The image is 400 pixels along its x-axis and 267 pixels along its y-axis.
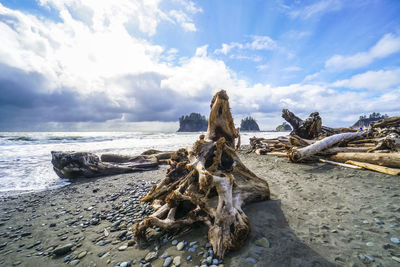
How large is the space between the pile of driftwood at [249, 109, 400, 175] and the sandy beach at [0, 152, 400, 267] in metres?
0.84

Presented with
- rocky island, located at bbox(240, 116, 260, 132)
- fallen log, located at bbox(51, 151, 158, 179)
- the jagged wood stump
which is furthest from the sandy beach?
rocky island, located at bbox(240, 116, 260, 132)

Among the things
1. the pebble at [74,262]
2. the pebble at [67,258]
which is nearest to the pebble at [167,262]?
the pebble at [74,262]

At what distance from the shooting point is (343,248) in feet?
7.91

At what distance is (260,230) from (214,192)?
1151 mm

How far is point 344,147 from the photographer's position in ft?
27.5

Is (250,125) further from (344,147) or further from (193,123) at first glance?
(344,147)

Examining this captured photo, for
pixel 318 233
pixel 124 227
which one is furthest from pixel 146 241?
pixel 318 233

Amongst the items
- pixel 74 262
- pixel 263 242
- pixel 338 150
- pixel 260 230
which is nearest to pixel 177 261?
pixel 263 242

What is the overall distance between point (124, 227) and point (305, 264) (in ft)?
11.4

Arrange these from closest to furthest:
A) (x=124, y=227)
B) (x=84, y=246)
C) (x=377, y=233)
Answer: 1. (x=377, y=233)
2. (x=84, y=246)
3. (x=124, y=227)

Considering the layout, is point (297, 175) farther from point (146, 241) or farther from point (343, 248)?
point (146, 241)

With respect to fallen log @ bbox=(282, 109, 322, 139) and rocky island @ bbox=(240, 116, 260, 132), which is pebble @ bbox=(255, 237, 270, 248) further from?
rocky island @ bbox=(240, 116, 260, 132)

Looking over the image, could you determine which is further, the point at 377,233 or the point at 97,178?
the point at 97,178

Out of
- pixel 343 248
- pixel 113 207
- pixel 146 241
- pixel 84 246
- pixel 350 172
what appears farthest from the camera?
pixel 350 172
